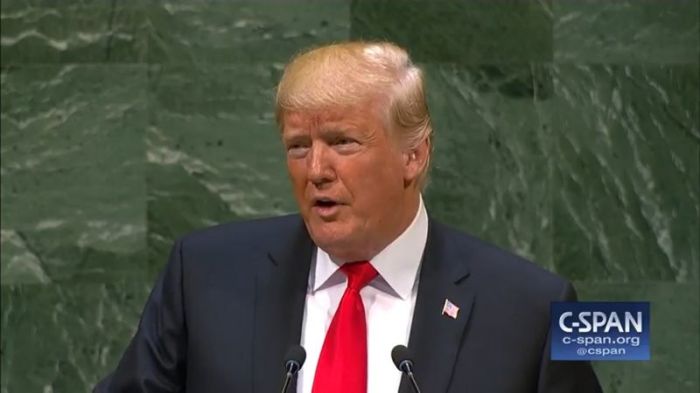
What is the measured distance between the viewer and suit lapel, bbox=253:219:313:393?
9.64 ft

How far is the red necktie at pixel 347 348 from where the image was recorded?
9.47 ft

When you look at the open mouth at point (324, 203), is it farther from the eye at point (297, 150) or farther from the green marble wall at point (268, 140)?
the green marble wall at point (268, 140)

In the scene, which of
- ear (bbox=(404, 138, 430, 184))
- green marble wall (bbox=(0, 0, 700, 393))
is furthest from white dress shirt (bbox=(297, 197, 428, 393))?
green marble wall (bbox=(0, 0, 700, 393))

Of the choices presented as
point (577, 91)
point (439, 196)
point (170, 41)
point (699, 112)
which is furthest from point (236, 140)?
point (699, 112)

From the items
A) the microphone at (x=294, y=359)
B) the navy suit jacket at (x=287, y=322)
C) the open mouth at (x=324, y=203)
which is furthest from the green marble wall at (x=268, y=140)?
the microphone at (x=294, y=359)

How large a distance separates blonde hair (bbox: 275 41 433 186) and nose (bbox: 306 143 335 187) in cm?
8

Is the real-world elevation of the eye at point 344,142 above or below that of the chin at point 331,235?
above

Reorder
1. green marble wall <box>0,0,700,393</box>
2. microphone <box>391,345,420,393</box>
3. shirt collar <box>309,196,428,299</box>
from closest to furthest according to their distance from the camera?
microphone <box>391,345,420,393</box> < shirt collar <box>309,196,428,299</box> < green marble wall <box>0,0,700,393</box>

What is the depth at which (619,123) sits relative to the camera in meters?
4.88

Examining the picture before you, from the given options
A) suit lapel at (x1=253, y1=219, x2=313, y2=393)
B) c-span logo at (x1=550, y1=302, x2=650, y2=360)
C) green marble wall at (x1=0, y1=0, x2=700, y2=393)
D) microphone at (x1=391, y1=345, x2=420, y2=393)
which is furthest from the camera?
green marble wall at (x1=0, y1=0, x2=700, y2=393)

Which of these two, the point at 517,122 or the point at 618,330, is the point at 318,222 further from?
the point at 517,122

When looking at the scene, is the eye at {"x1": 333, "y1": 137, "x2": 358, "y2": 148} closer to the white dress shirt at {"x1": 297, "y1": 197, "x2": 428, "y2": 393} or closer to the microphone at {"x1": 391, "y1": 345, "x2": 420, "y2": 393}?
the white dress shirt at {"x1": 297, "y1": 197, "x2": 428, "y2": 393}

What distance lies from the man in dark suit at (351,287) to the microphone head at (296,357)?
0.14 m

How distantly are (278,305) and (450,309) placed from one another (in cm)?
35
